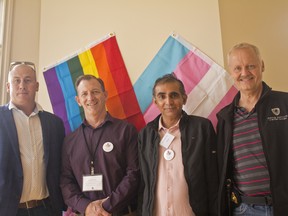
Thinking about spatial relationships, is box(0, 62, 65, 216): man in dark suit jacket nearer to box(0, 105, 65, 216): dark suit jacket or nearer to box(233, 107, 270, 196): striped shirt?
box(0, 105, 65, 216): dark suit jacket

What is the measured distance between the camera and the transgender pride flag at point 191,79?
239 centimetres

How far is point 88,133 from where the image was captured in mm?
2166

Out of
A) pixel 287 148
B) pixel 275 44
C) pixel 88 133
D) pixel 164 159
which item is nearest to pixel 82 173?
pixel 88 133

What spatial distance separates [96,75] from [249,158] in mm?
1780

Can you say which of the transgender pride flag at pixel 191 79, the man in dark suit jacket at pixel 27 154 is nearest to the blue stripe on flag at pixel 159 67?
the transgender pride flag at pixel 191 79

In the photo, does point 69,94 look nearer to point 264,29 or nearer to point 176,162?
point 176,162

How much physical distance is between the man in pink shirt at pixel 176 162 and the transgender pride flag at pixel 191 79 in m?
0.46

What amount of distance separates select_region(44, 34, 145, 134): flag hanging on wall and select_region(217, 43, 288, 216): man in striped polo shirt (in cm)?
105

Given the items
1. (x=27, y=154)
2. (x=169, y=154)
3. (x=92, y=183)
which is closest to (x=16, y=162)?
(x=27, y=154)

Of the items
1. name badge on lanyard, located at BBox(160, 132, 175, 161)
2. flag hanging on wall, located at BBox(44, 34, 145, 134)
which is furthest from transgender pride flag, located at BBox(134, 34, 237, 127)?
name badge on lanyard, located at BBox(160, 132, 175, 161)

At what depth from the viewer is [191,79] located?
247 centimetres

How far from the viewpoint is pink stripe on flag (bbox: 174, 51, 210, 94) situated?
2.46m

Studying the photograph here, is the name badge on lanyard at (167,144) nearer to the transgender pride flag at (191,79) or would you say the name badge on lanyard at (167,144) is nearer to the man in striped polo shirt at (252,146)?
the man in striped polo shirt at (252,146)

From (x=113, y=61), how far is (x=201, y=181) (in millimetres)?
1588
